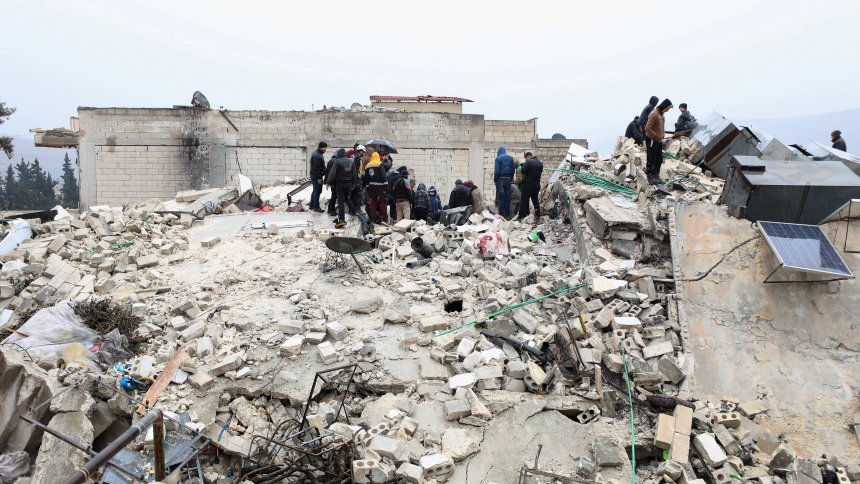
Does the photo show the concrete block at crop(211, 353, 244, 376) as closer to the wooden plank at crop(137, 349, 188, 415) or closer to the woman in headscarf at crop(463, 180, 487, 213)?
the wooden plank at crop(137, 349, 188, 415)

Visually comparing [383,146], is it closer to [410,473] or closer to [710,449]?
[410,473]

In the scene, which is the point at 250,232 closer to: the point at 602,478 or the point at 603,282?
the point at 603,282

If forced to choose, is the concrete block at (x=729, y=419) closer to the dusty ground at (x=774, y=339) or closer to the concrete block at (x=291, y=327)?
the dusty ground at (x=774, y=339)

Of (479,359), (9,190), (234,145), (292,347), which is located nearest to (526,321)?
(479,359)

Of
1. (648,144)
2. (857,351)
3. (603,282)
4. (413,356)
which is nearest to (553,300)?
(603,282)

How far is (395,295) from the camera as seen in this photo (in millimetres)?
6789

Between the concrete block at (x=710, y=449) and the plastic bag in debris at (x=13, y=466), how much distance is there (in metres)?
5.60

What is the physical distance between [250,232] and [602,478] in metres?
7.45

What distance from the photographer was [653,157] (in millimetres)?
8195

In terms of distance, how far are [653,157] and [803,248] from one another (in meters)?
3.35

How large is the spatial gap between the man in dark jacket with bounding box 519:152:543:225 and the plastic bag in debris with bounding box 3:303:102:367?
7349 millimetres

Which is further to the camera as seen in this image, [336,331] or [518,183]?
[518,183]

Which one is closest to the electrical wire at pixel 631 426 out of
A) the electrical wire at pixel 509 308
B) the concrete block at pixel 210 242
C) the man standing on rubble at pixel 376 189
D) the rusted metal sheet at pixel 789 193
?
the electrical wire at pixel 509 308

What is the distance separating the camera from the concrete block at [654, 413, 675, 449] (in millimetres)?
4152
